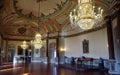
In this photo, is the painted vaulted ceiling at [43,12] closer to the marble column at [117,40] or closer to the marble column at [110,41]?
the marble column at [110,41]

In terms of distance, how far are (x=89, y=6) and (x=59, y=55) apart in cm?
1066

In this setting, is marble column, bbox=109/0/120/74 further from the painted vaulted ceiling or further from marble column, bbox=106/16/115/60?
the painted vaulted ceiling

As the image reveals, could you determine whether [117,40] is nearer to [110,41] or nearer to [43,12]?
[110,41]

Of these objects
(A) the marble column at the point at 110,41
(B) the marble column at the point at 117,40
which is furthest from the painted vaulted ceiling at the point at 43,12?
(B) the marble column at the point at 117,40

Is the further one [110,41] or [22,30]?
[22,30]

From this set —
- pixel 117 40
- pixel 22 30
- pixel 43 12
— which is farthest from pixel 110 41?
pixel 22 30

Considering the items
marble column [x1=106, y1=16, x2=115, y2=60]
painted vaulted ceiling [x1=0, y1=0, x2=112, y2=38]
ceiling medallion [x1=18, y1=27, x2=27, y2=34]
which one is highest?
painted vaulted ceiling [x1=0, y1=0, x2=112, y2=38]

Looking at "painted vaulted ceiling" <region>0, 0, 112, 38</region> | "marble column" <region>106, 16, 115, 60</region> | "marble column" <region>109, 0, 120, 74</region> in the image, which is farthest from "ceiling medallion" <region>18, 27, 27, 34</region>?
"marble column" <region>109, 0, 120, 74</region>

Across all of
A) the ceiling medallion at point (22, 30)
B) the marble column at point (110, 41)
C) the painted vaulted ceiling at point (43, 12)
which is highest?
the painted vaulted ceiling at point (43, 12)

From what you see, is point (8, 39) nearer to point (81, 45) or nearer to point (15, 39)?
point (15, 39)

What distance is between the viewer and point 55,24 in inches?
589

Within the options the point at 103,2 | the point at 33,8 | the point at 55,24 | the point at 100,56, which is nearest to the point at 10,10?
the point at 33,8

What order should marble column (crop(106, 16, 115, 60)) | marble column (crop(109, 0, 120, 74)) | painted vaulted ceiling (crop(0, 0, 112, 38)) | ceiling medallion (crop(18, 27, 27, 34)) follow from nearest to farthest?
marble column (crop(109, 0, 120, 74))
marble column (crop(106, 16, 115, 60))
painted vaulted ceiling (crop(0, 0, 112, 38))
ceiling medallion (crop(18, 27, 27, 34))

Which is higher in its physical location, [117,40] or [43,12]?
[43,12]
